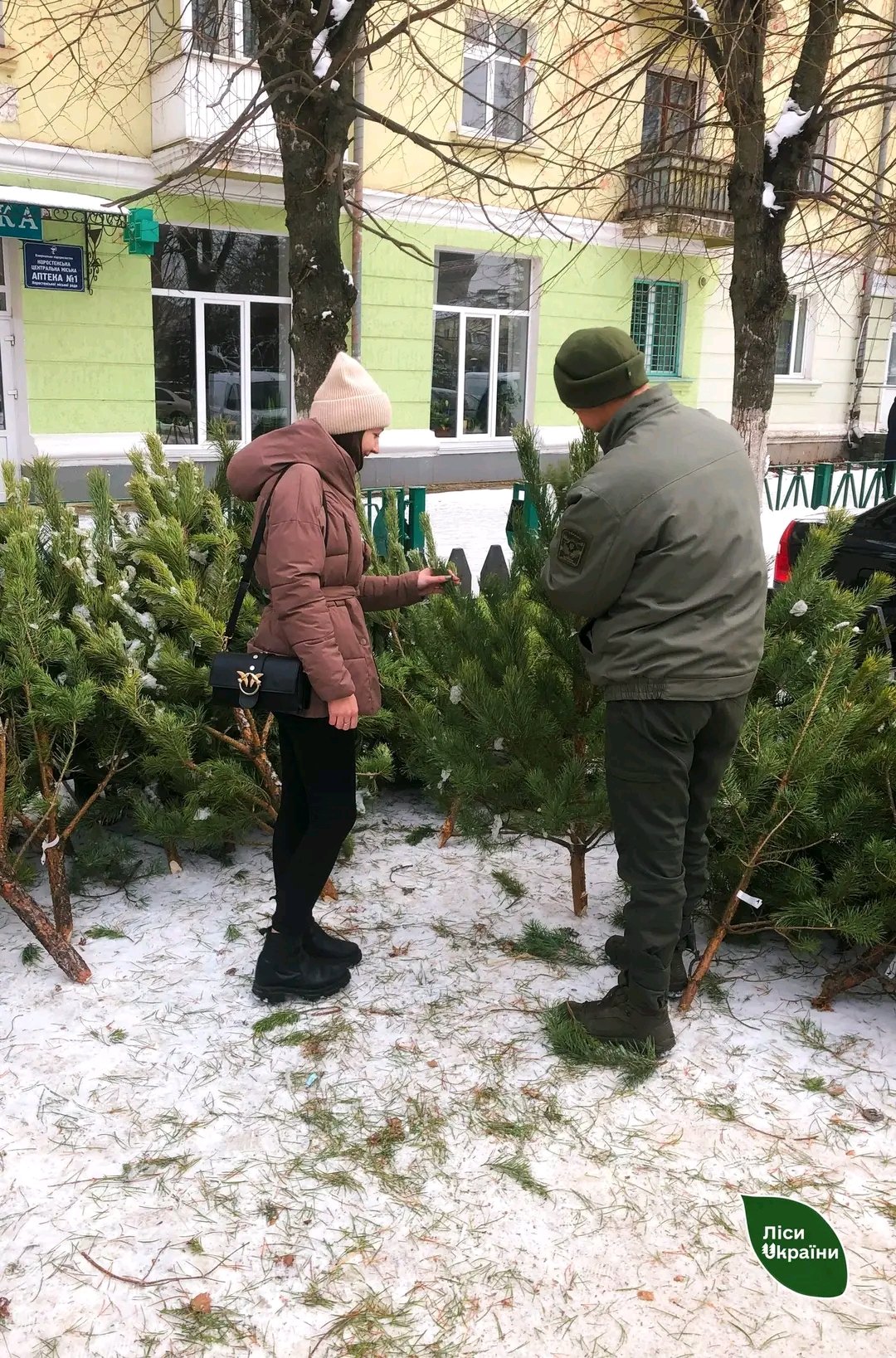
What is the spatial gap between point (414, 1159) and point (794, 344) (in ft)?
66.6

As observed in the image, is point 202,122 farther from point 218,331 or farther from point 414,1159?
point 414,1159

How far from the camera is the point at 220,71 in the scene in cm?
1196

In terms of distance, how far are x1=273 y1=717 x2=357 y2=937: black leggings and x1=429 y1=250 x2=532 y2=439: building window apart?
507 inches

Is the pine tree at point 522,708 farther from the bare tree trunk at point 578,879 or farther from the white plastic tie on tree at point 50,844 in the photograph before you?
the white plastic tie on tree at point 50,844

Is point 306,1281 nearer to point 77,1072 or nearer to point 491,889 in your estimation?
point 77,1072

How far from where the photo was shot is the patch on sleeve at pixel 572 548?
236 centimetres

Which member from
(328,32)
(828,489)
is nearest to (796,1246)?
(328,32)

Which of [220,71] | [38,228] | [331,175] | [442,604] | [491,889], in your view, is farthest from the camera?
[220,71]

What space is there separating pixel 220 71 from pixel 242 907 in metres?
11.5

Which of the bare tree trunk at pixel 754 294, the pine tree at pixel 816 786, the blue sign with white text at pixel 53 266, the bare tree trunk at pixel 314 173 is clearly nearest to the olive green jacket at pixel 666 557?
the pine tree at pixel 816 786

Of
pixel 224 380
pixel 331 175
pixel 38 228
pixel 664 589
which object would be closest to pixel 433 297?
pixel 224 380

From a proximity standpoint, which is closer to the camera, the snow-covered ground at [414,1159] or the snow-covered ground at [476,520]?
the snow-covered ground at [414,1159]

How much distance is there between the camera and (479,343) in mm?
15664

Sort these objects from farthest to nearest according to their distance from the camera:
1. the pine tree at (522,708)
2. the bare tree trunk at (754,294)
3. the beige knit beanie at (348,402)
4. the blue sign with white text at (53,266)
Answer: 1. the blue sign with white text at (53,266)
2. the bare tree trunk at (754,294)
3. the pine tree at (522,708)
4. the beige knit beanie at (348,402)
